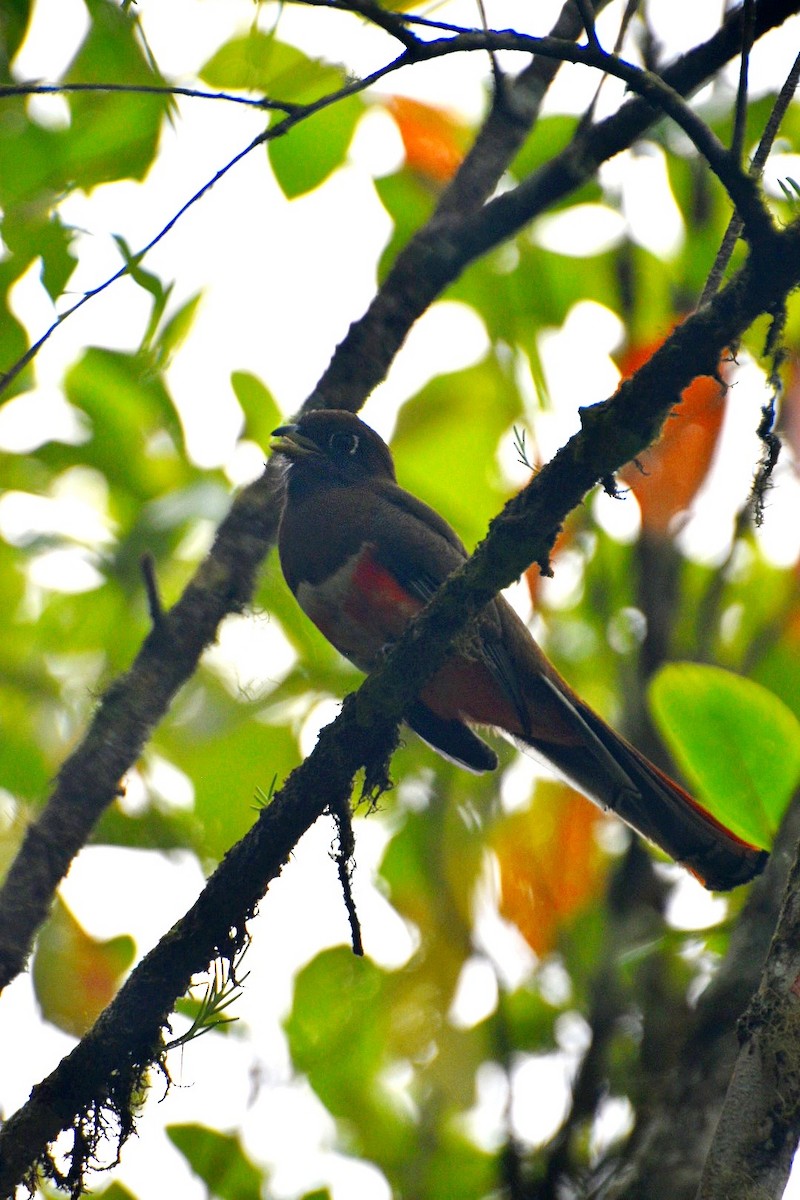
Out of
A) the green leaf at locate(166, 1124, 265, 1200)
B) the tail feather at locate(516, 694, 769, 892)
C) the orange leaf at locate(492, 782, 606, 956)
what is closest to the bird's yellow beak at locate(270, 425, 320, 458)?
the tail feather at locate(516, 694, 769, 892)

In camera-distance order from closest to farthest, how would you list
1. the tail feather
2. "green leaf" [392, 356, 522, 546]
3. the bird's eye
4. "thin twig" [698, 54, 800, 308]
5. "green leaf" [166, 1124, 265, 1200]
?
"thin twig" [698, 54, 800, 308], "green leaf" [166, 1124, 265, 1200], the tail feather, the bird's eye, "green leaf" [392, 356, 522, 546]

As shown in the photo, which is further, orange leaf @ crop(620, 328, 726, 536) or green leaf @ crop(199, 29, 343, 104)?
orange leaf @ crop(620, 328, 726, 536)

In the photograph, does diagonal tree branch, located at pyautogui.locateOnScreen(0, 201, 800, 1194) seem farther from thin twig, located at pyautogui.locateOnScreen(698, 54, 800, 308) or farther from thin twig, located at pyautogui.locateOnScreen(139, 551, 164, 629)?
thin twig, located at pyautogui.locateOnScreen(139, 551, 164, 629)

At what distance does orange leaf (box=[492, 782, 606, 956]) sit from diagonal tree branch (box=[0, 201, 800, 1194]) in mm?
1042

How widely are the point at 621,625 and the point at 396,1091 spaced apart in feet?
5.93

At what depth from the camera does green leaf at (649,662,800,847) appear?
3.13 meters

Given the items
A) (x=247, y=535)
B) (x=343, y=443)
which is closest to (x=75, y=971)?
(x=247, y=535)

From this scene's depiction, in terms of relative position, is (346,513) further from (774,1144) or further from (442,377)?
(774,1144)

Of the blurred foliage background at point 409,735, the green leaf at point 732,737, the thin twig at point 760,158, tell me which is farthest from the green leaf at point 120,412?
the thin twig at point 760,158

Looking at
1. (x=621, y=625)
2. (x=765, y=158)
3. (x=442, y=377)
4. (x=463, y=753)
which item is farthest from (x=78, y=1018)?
(x=765, y=158)

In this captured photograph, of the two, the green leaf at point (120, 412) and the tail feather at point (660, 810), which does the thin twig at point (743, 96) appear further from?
the green leaf at point (120, 412)

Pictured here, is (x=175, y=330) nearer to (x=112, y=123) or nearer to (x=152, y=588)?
(x=112, y=123)

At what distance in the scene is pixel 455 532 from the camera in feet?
14.5

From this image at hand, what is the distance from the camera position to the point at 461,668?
157 inches
